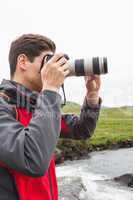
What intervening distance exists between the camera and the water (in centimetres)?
945

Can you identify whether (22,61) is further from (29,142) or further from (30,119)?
(29,142)

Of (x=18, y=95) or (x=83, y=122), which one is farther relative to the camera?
(x=83, y=122)

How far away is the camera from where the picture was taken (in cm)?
322

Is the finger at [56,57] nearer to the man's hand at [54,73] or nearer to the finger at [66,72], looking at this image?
the man's hand at [54,73]

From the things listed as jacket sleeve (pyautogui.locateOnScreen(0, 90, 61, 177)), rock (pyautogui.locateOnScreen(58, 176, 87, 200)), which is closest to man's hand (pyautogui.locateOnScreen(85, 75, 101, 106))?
jacket sleeve (pyautogui.locateOnScreen(0, 90, 61, 177))

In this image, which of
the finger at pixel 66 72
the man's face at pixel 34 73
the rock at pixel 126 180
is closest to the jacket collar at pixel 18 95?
the man's face at pixel 34 73

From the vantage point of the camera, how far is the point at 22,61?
317 centimetres

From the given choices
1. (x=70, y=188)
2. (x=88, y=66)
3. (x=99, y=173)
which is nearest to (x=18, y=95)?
(x=88, y=66)

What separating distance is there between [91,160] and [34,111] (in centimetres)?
2037

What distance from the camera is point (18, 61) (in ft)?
10.4

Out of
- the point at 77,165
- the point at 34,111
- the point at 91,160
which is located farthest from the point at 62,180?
the point at 34,111

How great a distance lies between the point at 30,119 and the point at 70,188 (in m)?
11.0

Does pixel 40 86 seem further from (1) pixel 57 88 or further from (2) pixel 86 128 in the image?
(2) pixel 86 128

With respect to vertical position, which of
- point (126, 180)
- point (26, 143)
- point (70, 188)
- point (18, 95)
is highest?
point (18, 95)
